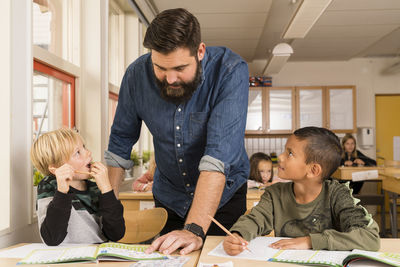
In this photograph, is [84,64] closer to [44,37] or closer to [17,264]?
[44,37]

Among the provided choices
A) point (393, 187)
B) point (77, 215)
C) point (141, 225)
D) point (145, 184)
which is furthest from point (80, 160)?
point (393, 187)

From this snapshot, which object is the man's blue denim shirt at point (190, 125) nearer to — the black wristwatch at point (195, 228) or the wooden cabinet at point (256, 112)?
the black wristwatch at point (195, 228)

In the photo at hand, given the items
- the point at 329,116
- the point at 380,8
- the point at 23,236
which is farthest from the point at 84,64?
the point at 329,116

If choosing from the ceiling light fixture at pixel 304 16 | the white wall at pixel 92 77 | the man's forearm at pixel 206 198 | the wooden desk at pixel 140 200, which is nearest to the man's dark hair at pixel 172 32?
the man's forearm at pixel 206 198

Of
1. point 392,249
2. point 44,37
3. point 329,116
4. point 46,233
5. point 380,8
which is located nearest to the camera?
point 392,249

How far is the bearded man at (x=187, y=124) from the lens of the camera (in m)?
1.33

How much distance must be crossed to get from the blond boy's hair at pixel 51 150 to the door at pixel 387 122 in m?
7.43

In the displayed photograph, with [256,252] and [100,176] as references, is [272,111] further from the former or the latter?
[256,252]

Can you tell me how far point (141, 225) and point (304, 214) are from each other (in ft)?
2.53

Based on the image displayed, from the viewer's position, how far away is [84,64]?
9.45ft

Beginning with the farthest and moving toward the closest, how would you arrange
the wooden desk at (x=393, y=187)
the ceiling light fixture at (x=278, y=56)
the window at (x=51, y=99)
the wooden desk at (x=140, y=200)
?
the ceiling light fixture at (x=278, y=56)
the wooden desk at (x=393, y=187)
the wooden desk at (x=140, y=200)
the window at (x=51, y=99)

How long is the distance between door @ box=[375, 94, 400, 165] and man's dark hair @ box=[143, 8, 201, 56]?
743cm

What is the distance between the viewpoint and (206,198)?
1.34 metres

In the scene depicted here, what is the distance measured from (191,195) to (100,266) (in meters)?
0.60
